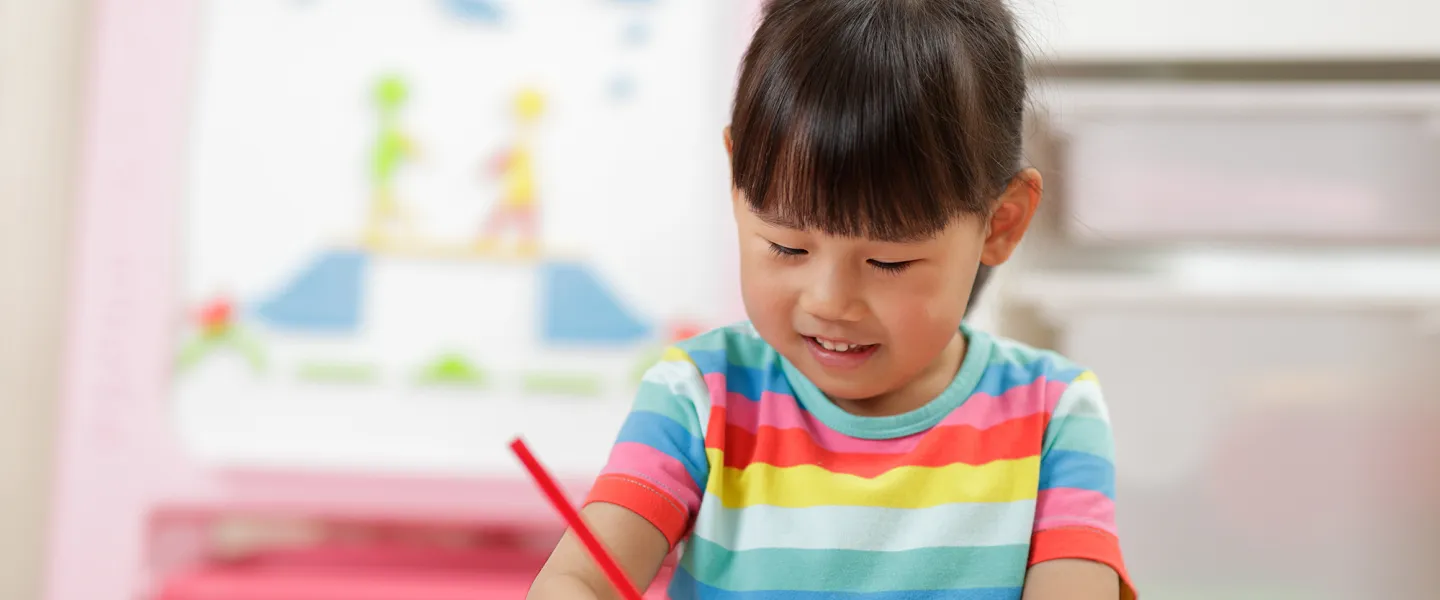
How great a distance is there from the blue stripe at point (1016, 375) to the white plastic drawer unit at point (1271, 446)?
0.53m

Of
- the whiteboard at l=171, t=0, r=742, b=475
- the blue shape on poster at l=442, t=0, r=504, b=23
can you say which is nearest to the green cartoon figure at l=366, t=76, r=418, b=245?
the whiteboard at l=171, t=0, r=742, b=475

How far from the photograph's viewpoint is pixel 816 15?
0.50m

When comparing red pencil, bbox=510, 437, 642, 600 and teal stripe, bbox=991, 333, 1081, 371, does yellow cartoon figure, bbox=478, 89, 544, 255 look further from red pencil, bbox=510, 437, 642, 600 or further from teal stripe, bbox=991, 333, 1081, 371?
red pencil, bbox=510, 437, 642, 600

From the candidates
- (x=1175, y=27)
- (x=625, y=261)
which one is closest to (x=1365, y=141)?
(x=1175, y=27)

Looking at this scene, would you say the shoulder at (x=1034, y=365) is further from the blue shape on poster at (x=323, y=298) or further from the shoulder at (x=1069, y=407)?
the blue shape on poster at (x=323, y=298)

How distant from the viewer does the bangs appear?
467mm

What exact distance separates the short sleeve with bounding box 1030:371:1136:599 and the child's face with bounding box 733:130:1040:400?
0.24 feet

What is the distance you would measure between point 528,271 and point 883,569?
68 centimetres

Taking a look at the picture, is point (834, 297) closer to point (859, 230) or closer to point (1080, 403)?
point (859, 230)

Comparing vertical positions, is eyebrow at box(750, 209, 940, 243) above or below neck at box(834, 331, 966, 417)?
above

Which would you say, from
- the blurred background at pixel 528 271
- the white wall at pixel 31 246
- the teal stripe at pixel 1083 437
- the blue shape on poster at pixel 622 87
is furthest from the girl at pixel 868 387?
the white wall at pixel 31 246

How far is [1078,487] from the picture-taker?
20.6 inches

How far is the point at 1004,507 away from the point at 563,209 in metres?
0.70

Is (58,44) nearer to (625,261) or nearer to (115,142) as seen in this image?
(115,142)
